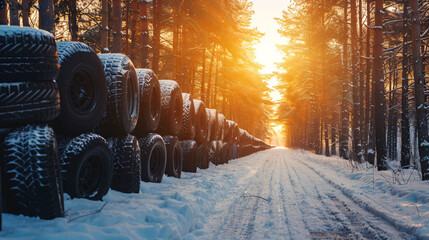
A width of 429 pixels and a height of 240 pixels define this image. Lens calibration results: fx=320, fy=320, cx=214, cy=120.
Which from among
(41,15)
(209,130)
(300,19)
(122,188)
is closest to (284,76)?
(300,19)

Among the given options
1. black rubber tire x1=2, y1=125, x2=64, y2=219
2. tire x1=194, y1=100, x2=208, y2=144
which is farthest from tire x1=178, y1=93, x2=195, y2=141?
black rubber tire x1=2, y1=125, x2=64, y2=219

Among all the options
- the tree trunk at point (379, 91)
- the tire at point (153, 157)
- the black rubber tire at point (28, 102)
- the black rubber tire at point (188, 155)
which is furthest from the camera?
the tree trunk at point (379, 91)

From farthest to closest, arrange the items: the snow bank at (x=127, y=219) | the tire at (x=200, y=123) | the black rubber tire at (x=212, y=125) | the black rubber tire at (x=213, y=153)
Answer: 1. the black rubber tire at (x=213, y=153)
2. the black rubber tire at (x=212, y=125)
3. the tire at (x=200, y=123)
4. the snow bank at (x=127, y=219)

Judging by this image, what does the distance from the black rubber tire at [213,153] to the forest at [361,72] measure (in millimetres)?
6148

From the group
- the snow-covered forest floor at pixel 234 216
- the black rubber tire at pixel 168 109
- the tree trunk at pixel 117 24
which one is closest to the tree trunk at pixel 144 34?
the tree trunk at pixel 117 24

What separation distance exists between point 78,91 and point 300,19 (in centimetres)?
3160

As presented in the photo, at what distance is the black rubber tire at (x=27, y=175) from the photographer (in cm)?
310

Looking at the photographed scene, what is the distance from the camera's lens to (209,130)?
1221 cm

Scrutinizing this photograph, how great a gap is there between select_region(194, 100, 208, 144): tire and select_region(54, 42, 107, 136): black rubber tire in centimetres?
589

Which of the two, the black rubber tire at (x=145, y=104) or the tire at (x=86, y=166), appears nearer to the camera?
the tire at (x=86, y=166)

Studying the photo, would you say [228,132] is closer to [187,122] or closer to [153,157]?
[187,122]

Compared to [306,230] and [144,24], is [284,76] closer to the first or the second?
[144,24]

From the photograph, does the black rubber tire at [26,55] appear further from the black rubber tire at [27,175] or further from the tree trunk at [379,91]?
the tree trunk at [379,91]

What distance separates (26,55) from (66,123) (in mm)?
950
